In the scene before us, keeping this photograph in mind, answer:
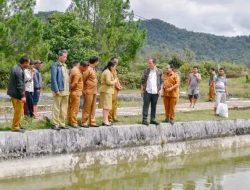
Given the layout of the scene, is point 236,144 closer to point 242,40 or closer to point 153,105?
point 153,105

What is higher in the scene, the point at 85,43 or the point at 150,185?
the point at 85,43

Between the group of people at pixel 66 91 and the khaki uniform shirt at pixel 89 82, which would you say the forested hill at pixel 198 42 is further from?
the khaki uniform shirt at pixel 89 82

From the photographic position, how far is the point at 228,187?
33.8 ft

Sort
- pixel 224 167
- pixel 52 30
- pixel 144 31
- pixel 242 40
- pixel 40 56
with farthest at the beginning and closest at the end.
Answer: pixel 242 40 → pixel 144 31 → pixel 52 30 → pixel 40 56 → pixel 224 167

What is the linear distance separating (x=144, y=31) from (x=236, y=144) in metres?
27.7

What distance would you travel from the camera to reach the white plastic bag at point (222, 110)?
53.2ft

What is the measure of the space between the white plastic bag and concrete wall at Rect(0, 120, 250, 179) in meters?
0.52

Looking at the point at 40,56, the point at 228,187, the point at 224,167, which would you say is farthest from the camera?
the point at 40,56

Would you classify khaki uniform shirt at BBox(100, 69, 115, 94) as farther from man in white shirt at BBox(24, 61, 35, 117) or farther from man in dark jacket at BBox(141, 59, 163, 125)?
man in white shirt at BBox(24, 61, 35, 117)

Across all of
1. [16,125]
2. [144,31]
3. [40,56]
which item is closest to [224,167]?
[16,125]

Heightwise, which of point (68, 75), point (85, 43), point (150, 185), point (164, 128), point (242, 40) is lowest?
point (150, 185)

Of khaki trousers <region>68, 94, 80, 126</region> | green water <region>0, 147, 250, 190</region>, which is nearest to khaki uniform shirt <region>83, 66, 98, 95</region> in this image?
khaki trousers <region>68, 94, 80, 126</region>

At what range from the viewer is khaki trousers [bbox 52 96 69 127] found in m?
11.1

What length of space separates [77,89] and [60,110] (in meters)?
0.64
